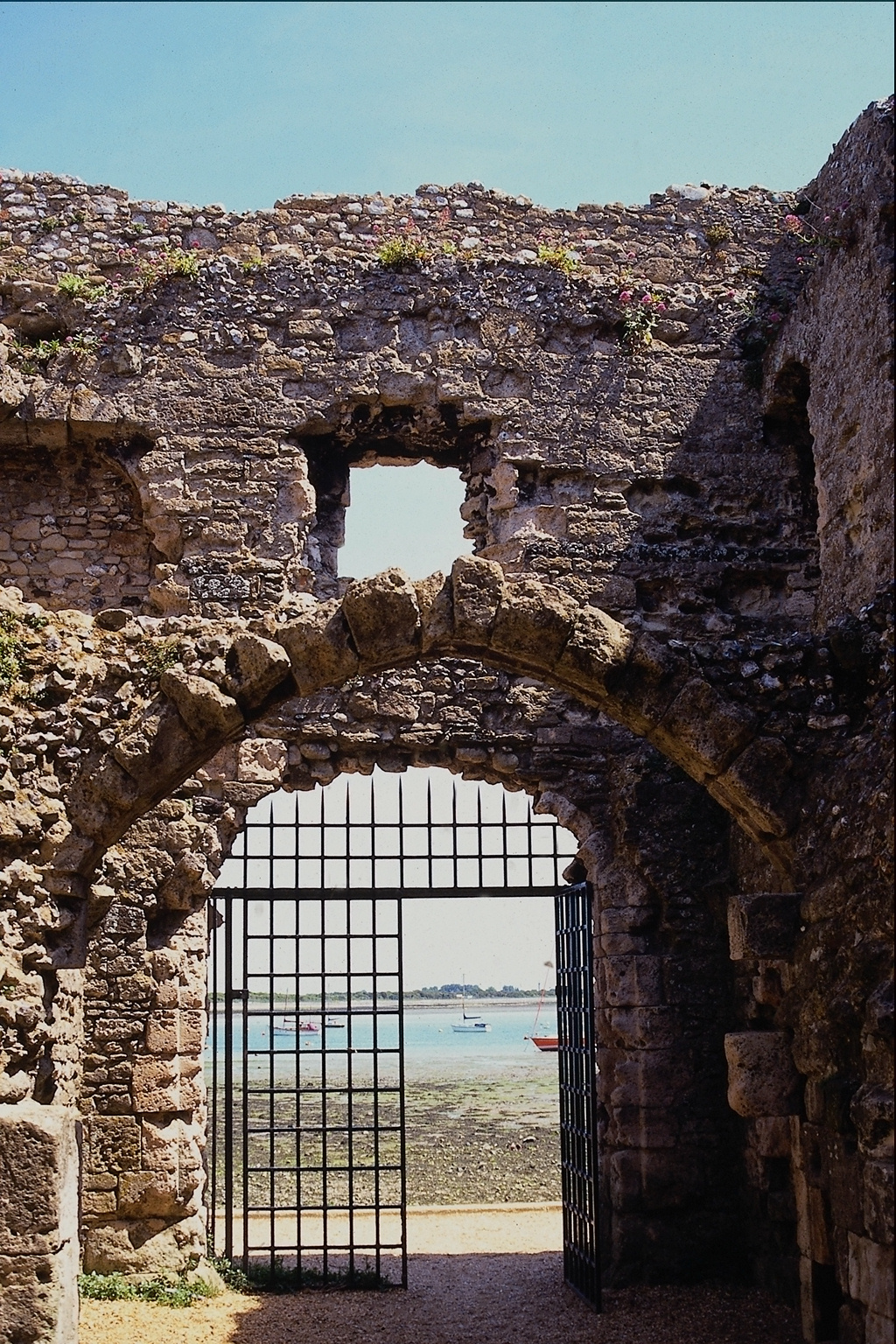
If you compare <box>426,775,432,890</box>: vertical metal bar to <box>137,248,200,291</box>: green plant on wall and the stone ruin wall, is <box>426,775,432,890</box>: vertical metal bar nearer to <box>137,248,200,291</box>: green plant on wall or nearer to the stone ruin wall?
the stone ruin wall

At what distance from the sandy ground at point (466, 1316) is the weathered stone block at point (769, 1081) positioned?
1678 millimetres

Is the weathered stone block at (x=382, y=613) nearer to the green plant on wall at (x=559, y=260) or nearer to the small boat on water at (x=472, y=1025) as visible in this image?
the green plant on wall at (x=559, y=260)

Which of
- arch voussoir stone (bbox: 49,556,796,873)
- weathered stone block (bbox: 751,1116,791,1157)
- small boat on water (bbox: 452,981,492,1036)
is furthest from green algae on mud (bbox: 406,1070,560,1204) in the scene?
small boat on water (bbox: 452,981,492,1036)

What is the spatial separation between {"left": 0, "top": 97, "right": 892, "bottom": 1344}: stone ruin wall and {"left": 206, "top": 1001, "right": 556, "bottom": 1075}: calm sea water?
1.20 metres

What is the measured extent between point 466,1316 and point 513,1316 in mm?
280

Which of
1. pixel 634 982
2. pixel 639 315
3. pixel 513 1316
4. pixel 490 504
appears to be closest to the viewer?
pixel 513 1316

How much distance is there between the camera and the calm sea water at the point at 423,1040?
9.21 meters

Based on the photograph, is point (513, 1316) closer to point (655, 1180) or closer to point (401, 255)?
point (655, 1180)

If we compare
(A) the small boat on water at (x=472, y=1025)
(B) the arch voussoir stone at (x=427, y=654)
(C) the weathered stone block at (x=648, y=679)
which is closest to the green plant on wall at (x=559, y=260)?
(B) the arch voussoir stone at (x=427, y=654)

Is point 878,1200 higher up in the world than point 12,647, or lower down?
lower down

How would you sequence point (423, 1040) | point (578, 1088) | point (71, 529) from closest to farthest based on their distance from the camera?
1. point (578, 1088)
2. point (71, 529)
3. point (423, 1040)

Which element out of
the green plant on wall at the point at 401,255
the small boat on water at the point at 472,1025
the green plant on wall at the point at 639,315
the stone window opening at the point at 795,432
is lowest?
the small boat on water at the point at 472,1025

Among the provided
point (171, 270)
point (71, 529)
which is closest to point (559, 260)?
point (171, 270)

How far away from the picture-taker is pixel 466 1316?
7.98 metres
